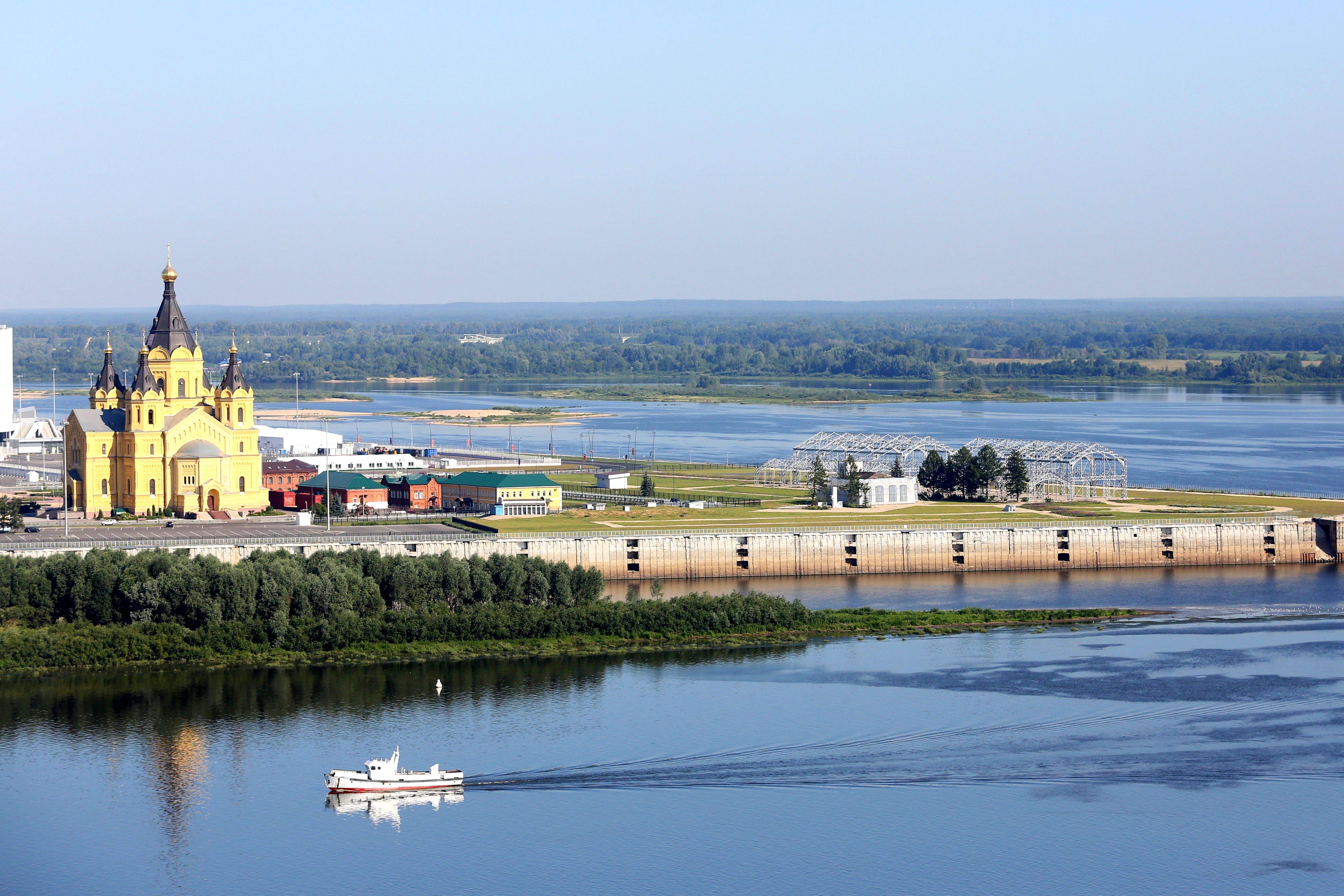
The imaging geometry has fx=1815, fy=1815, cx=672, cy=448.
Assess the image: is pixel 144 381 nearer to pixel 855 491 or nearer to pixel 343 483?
pixel 343 483

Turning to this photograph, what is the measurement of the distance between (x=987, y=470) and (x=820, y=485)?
6523 mm

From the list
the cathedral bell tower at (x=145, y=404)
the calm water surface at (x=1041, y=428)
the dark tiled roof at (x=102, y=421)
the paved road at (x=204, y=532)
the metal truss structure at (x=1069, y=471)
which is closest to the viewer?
the paved road at (x=204, y=532)

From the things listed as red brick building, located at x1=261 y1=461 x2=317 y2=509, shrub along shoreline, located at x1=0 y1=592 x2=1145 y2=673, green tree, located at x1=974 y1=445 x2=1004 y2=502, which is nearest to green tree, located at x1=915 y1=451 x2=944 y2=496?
green tree, located at x1=974 y1=445 x2=1004 y2=502

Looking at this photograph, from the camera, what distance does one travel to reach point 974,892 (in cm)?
2689

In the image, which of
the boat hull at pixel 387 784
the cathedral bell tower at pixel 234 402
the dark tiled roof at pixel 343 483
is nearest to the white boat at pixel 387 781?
the boat hull at pixel 387 784

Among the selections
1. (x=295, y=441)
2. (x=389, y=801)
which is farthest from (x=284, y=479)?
(x=389, y=801)

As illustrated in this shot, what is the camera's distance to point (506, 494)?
200 ft

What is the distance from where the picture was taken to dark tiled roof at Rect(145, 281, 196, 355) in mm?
58750

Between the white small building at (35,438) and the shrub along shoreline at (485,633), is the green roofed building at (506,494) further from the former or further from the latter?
the white small building at (35,438)

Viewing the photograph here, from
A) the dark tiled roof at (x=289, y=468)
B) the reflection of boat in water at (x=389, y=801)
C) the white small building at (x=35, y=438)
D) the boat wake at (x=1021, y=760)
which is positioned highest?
the white small building at (x=35, y=438)

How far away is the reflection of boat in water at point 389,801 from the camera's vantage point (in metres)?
30.3

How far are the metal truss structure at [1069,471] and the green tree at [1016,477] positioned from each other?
0.62 metres

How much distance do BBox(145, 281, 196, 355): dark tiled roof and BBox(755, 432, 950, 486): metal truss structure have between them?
23.5 metres

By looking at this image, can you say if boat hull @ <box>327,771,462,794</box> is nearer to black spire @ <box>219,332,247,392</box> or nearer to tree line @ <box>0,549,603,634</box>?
tree line @ <box>0,549,603,634</box>
